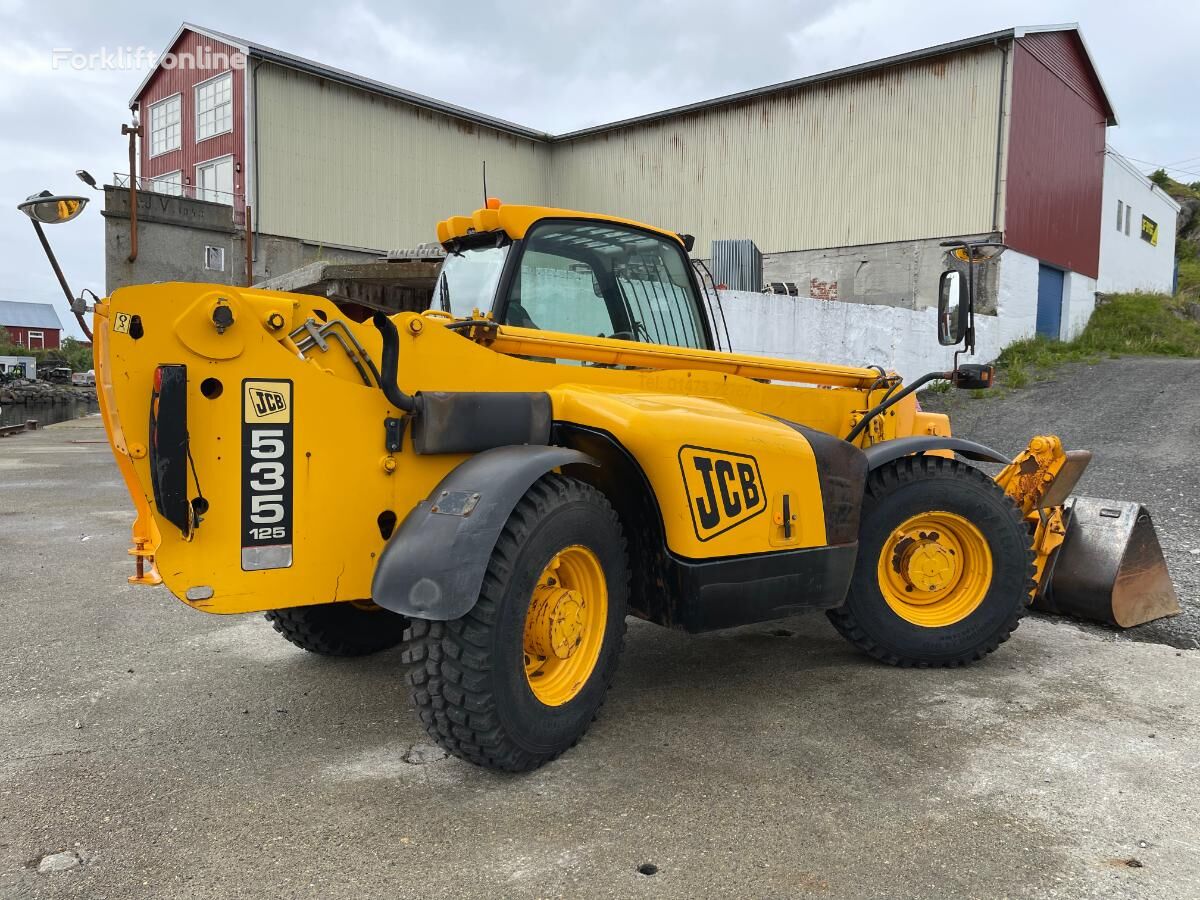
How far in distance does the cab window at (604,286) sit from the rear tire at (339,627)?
1.58m

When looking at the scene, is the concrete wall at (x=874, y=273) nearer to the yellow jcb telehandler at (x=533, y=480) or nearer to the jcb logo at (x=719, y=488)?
the yellow jcb telehandler at (x=533, y=480)

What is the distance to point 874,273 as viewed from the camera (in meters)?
20.9

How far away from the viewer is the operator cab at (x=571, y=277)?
3.81 m

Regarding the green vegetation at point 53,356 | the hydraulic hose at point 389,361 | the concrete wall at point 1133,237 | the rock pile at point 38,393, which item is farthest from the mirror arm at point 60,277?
the green vegetation at point 53,356

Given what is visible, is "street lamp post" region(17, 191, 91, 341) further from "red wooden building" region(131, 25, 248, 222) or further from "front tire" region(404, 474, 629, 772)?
"red wooden building" region(131, 25, 248, 222)

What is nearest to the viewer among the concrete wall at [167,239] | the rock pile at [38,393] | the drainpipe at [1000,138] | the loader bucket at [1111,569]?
the loader bucket at [1111,569]

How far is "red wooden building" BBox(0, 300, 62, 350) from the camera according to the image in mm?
73438

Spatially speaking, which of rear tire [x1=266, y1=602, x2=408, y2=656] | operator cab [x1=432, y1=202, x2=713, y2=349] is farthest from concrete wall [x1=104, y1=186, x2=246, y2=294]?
operator cab [x1=432, y1=202, x2=713, y2=349]

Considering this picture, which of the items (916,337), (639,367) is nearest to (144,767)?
(639,367)

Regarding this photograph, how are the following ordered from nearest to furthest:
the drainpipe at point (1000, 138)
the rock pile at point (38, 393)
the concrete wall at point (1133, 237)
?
the drainpipe at point (1000, 138), the concrete wall at point (1133, 237), the rock pile at point (38, 393)

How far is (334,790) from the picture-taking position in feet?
9.95

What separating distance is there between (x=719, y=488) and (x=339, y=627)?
1.98 metres

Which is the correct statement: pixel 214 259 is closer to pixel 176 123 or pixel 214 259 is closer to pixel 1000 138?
pixel 176 123

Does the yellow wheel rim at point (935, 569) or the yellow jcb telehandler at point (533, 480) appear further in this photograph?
the yellow wheel rim at point (935, 569)
